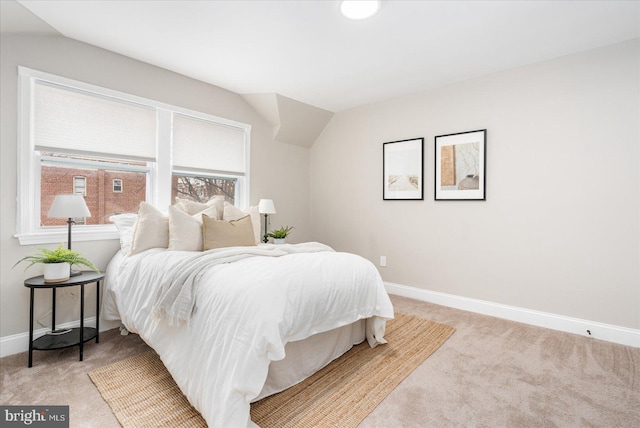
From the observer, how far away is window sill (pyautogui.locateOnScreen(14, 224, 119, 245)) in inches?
93.0

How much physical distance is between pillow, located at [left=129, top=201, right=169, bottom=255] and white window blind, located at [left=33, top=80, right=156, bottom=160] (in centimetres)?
71

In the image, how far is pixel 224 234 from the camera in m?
2.62

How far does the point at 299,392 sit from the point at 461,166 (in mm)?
2789

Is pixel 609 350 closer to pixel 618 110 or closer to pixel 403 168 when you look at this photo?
pixel 618 110

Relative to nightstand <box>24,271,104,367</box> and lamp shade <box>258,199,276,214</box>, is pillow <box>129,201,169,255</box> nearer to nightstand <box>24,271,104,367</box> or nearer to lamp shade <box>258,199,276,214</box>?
nightstand <box>24,271,104,367</box>

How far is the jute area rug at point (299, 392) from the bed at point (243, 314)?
9 centimetres

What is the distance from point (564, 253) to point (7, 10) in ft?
15.6

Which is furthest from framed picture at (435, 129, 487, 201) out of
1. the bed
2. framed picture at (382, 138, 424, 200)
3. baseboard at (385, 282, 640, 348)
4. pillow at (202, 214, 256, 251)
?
pillow at (202, 214, 256, 251)

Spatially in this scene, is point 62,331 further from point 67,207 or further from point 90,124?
point 90,124

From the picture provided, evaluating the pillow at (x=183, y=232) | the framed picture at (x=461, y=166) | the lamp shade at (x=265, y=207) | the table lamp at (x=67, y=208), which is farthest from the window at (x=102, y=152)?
the framed picture at (x=461, y=166)

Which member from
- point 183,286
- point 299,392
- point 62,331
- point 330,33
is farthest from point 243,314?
point 330,33

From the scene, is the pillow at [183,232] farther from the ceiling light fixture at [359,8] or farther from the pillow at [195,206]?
the ceiling light fixture at [359,8]

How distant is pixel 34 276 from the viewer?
240 cm

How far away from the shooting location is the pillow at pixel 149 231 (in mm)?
2520
